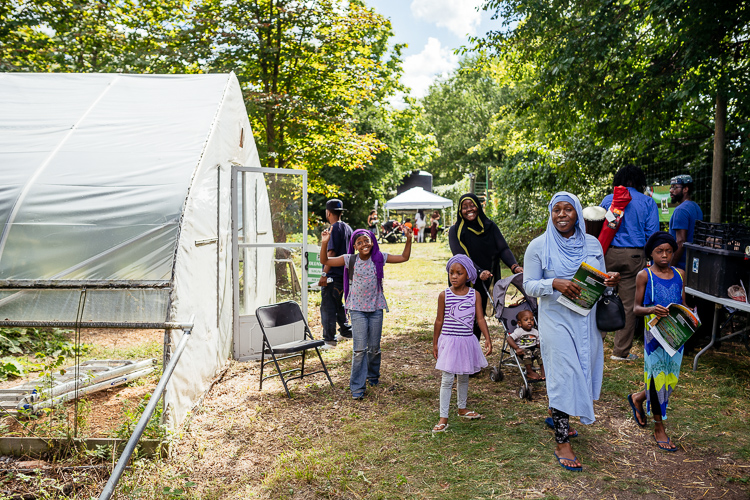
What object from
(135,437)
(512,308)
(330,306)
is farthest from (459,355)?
(330,306)

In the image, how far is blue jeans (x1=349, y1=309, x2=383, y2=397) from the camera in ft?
18.6

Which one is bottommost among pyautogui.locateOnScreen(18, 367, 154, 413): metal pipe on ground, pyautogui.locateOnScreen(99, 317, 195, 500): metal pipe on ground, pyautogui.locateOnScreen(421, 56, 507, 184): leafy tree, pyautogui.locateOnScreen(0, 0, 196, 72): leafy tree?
pyautogui.locateOnScreen(18, 367, 154, 413): metal pipe on ground

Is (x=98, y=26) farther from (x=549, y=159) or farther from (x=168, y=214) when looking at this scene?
(x=549, y=159)

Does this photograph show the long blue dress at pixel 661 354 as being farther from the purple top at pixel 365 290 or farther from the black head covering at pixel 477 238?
the purple top at pixel 365 290

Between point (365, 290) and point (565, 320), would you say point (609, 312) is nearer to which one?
point (565, 320)

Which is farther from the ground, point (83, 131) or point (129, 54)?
point (129, 54)

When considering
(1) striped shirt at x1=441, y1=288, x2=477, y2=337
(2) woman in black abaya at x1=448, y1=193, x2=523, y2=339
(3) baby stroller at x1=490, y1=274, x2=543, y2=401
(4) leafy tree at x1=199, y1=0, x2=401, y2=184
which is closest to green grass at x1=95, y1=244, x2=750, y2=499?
(3) baby stroller at x1=490, y1=274, x2=543, y2=401

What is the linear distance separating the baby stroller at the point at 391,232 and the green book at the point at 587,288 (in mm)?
23866

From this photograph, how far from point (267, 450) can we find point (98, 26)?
1066 cm

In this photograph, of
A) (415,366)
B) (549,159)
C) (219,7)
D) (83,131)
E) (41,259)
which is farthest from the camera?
(549,159)

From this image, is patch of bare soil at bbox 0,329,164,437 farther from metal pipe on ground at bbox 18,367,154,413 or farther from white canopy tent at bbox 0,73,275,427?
white canopy tent at bbox 0,73,275,427

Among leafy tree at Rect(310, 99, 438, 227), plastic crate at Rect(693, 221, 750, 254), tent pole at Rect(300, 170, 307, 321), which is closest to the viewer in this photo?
plastic crate at Rect(693, 221, 750, 254)

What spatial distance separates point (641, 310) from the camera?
13.9 ft

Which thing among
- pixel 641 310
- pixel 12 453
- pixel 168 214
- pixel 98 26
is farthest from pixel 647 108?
pixel 98 26
